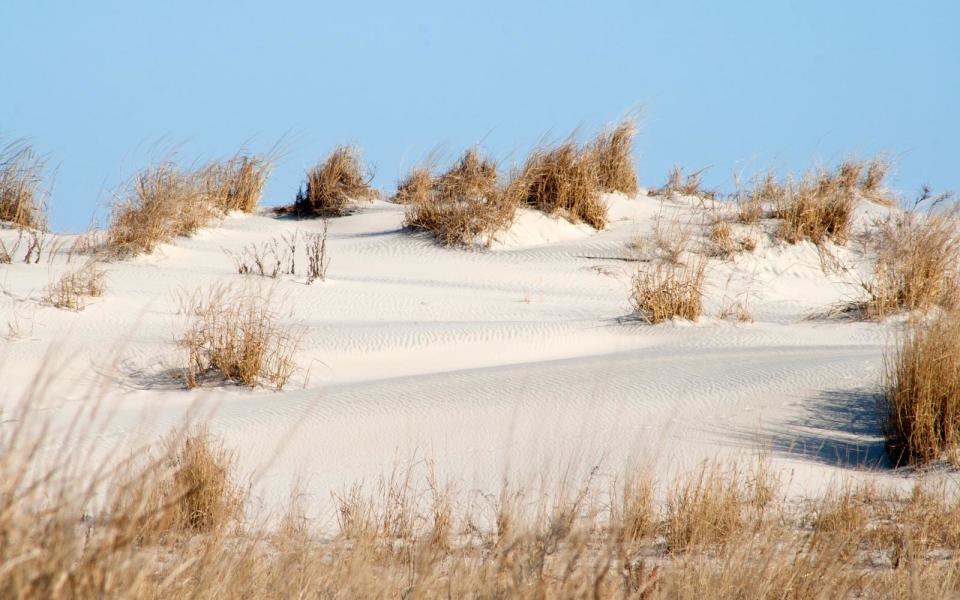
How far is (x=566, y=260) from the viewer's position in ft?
40.3

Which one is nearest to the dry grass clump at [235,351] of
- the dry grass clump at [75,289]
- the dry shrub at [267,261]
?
the dry grass clump at [75,289]

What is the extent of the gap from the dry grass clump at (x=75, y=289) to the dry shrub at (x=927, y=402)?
Result: 6.04m

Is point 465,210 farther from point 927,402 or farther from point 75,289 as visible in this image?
point 927,402

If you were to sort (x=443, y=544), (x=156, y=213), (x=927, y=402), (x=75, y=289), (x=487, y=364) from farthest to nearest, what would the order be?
(x=156, y=213) < (x=75, y=289) < (x=487, y=364) < (x=927, y=402) < (x=443, y=544)

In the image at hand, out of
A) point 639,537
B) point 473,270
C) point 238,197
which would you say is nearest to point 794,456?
point 639,537

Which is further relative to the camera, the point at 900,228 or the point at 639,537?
the point at 900,228

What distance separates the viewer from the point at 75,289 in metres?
8.78

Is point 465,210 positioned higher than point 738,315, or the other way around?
point 465,210

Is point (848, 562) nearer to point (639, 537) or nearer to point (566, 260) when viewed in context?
point (639, 537)

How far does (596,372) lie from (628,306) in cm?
338

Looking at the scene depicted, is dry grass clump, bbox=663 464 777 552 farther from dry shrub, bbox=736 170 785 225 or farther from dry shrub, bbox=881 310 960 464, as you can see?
dry shrub, bbox=736 170 785 225

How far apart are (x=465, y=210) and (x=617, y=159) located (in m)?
3.11

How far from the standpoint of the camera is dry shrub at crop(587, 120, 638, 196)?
14.9m

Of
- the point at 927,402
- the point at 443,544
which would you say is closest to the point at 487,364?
the point at 927,402
